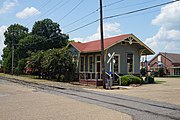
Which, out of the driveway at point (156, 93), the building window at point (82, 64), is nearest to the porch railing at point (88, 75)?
the building window at point (82, 64)

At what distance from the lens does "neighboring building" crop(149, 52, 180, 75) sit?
7350 centimetres

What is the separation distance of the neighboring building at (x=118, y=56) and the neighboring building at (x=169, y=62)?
40453mm

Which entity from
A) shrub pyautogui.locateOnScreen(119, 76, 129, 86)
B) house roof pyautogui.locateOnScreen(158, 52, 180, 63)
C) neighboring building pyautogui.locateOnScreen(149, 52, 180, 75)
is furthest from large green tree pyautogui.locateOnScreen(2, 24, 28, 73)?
shrub pyautogui.locateOnScreen(119, 76, 129, 86)

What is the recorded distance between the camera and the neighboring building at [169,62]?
241ft

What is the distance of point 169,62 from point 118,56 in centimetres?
4548

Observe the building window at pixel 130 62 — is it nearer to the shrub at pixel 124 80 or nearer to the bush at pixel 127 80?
the bush at pixel 127 80

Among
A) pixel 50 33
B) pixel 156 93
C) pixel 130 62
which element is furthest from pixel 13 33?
pixel 156 93

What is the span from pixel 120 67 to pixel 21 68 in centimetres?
2995

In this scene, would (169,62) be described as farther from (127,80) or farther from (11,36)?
(127,80)

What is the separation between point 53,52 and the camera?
36.1m

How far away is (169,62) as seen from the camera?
245 ft

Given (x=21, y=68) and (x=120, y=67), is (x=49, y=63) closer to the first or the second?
(x=120, y=67)

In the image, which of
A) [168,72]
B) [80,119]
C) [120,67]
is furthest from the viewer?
[168,72]

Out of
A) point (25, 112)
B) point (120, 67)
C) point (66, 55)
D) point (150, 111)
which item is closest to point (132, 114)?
point (150, 111)
